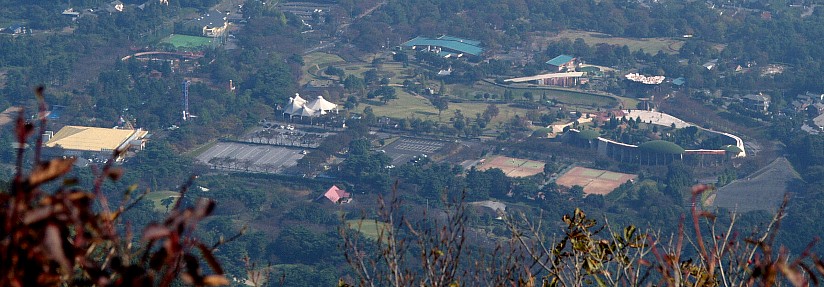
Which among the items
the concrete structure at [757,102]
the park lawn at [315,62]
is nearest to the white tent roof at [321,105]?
the park lawn at [315,62]

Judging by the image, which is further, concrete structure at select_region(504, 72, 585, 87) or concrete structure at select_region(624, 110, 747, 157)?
concrete structure at select_region(504, 72, 585, 87)

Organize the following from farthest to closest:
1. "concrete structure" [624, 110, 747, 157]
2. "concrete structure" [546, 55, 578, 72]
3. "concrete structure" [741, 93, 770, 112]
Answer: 1. "concrete structure" [546, 55, 578, 72]
2. "concrete structure" [741, 93, 770, 112]
3. "concrete structure" [624, 110, 747, 157]

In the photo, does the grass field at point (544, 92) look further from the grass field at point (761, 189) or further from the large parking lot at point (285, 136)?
the grass field at point (761, 189)

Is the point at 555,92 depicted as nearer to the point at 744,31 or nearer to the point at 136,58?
the point at 744,31

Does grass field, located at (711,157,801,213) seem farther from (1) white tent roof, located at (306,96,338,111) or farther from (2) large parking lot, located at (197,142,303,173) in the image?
(1) white tent roof, located at (306,96,338,111)

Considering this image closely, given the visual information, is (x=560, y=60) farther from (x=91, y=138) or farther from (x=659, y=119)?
(x=91, y=138)

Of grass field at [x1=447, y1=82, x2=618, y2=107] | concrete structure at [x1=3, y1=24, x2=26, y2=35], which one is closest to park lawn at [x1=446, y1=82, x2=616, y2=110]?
grass field at [x1=447, y1=82, x2=618, y2=107]
